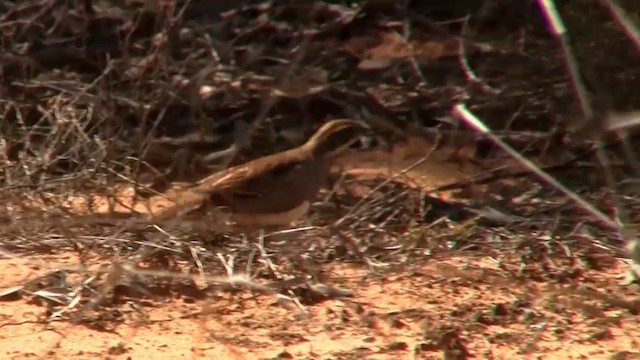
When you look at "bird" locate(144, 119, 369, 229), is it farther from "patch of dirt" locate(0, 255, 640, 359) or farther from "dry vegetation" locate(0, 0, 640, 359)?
"patch of dirt" locate(0, 255, 640, 359)

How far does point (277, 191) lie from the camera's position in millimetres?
5547

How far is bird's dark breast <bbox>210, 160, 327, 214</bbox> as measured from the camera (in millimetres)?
5368

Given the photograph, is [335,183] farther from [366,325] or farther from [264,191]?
[366,325]

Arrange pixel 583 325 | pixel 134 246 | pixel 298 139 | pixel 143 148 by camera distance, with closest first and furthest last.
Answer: pixel 583 325 < pixel 134 246 < pixel 143 148 < pixel 298 139

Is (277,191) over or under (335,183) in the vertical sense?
over

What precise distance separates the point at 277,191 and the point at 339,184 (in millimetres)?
666

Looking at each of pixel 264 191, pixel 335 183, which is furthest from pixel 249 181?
pixel 335 183

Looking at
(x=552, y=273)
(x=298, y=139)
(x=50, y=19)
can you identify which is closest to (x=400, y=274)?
(x=552, y=273)

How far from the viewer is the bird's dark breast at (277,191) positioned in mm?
5368

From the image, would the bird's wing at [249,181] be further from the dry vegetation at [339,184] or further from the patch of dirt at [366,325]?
the patch of dirt at [366,325]

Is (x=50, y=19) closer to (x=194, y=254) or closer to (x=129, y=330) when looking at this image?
(x=194, y=254)

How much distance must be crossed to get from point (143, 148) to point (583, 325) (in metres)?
2.52

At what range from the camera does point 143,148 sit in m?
5.94

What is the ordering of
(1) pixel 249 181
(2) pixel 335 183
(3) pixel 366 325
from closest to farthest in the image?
(3) pixel 366 325
(1) pixel 249 181
(2) pixel 335 183
